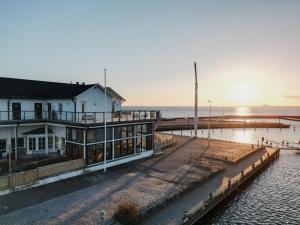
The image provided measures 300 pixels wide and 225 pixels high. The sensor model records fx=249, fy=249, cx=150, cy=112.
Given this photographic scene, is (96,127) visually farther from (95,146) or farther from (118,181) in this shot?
(118,181)

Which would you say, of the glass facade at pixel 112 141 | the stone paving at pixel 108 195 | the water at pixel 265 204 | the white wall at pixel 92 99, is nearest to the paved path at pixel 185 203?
the stone paving at pixel 108 195

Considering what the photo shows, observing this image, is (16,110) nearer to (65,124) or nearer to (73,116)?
(65,124)

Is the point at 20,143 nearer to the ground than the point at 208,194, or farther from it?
farther from it

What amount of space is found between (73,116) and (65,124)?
3.86ft

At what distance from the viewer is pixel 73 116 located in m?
23.3

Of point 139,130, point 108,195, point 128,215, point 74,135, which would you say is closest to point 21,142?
point 74,135

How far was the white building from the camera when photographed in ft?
71.5

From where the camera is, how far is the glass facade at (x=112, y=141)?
2152cm

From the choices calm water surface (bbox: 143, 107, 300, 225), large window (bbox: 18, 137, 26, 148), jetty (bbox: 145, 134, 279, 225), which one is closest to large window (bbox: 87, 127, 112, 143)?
large window (bbox: 18, 137, 26, 148)

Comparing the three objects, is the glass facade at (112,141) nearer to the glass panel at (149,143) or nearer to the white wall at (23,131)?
the glass panel at (149,143)

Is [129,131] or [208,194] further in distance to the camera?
[129,131]

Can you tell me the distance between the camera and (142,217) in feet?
43.8

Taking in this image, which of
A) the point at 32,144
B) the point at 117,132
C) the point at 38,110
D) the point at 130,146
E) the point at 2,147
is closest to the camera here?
the point at 2,147

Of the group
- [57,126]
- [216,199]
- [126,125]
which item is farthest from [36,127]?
[216,199]
